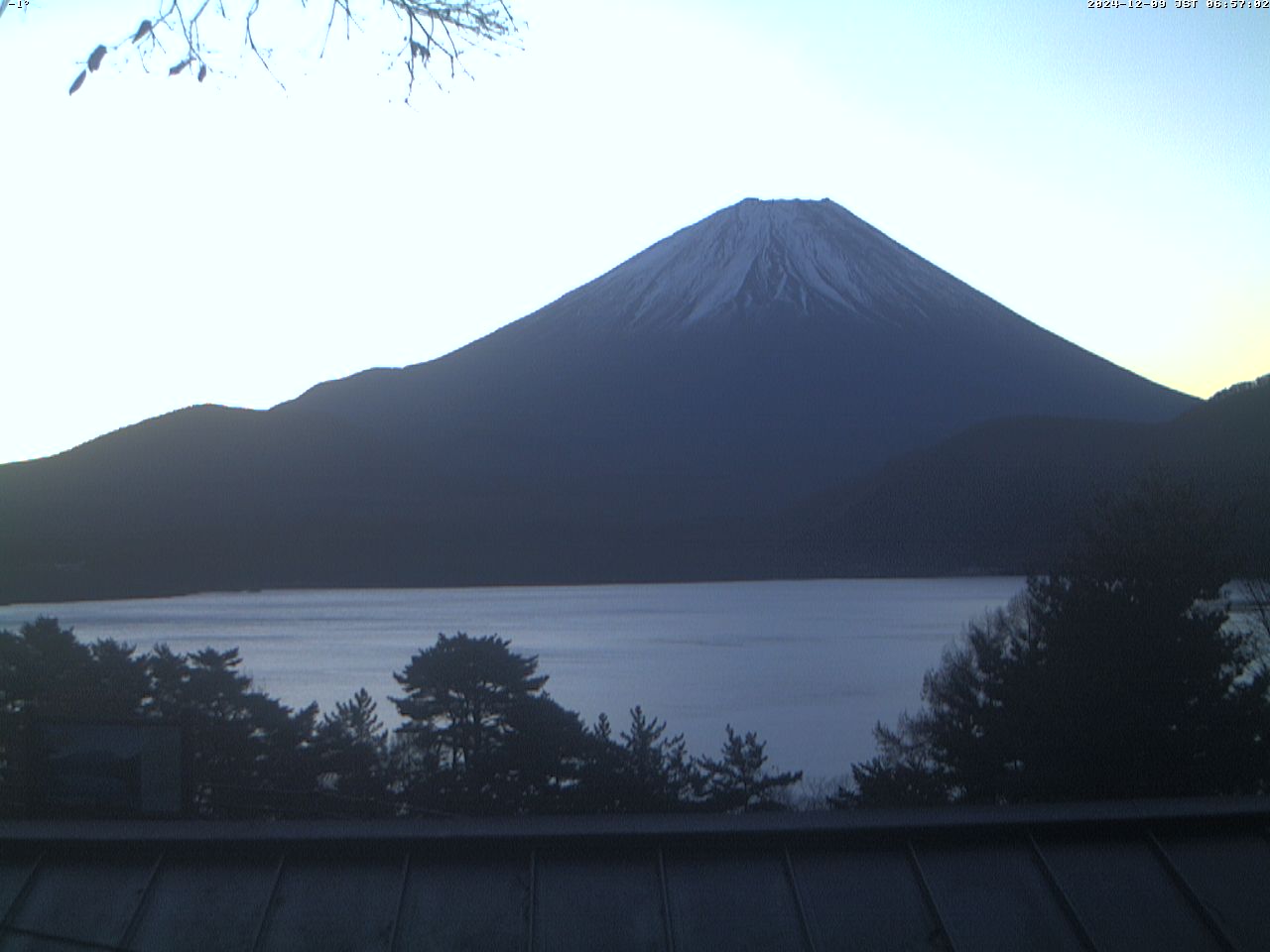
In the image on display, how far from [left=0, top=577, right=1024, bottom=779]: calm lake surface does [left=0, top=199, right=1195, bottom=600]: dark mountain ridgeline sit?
501mm

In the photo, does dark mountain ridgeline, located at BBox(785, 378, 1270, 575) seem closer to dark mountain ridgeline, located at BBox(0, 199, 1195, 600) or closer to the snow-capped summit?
dark mountain ridgeline, located at BBox(0, 199, 1195, 600)

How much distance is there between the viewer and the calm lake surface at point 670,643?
10586 mm

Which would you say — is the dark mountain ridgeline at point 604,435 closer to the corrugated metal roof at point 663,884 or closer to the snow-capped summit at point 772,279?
the snow-capped summit at point 772,279

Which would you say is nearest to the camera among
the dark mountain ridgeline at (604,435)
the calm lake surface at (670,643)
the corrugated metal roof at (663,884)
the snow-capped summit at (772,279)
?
the corrugated metal roof at (663,884)

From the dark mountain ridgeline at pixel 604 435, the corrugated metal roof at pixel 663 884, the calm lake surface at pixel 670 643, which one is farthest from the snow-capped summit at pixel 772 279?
the corrugated metal roof at pixel 663 884

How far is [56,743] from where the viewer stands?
350 centimetres

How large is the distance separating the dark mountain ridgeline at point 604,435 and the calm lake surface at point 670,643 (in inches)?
19.7

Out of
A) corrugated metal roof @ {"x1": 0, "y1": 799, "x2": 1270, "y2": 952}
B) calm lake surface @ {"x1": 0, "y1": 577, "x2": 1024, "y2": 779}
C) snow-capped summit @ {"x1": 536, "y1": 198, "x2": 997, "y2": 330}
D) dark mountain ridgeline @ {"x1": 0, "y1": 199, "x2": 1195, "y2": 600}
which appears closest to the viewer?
corrugated metal roof @ {"x1": 0, "y1": 799, "x2": 1270, "y2": 952}

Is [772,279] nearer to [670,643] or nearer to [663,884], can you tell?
[670,643]

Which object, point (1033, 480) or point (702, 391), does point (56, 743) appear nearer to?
point (1033, 480)

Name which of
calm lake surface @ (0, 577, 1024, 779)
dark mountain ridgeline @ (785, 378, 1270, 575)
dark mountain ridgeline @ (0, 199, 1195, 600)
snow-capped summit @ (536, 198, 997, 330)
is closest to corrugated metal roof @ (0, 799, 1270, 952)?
calm lake surface @ (0, 577, 1024, 779)

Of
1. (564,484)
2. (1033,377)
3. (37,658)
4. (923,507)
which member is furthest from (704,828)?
(1033,377)

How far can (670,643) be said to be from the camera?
15.2 meters

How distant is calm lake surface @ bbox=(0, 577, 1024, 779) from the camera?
10.6 meters
